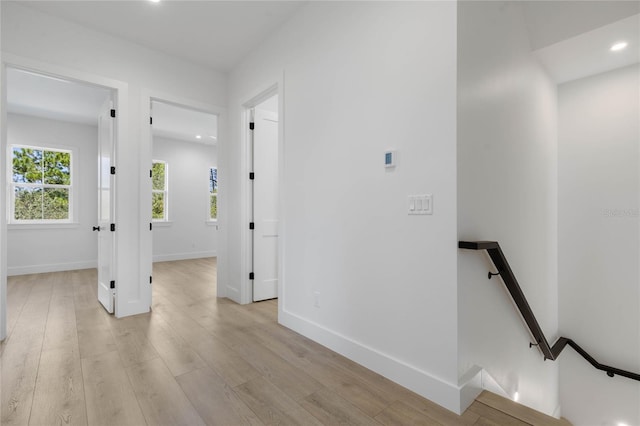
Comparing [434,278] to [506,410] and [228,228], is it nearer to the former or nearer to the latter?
[506,410]

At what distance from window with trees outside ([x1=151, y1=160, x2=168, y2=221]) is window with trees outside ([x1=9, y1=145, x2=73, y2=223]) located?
1449mm

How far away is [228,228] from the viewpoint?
152 inches

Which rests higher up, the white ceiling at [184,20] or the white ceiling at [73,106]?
the white ceiling at [184,20]

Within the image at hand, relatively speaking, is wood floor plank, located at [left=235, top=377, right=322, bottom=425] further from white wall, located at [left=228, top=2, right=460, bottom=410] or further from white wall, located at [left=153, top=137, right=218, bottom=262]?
white wall, located at [left=153, top=137, right=218, bottom=262]

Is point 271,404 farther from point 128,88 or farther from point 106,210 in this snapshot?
point 128,88

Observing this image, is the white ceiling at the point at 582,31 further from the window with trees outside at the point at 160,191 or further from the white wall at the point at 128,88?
the window with trees outside at the point at 160,191

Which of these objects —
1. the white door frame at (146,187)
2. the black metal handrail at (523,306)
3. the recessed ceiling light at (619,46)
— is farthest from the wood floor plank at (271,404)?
the recessed ceiling light at (619,46)

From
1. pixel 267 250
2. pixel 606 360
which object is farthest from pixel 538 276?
pixel 267 250

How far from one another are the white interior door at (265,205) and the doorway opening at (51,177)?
2702mm

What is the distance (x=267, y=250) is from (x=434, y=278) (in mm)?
2386

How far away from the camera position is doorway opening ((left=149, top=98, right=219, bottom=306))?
6598 mm

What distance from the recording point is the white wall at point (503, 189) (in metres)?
1.74

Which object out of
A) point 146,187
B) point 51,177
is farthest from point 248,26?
point 51,177

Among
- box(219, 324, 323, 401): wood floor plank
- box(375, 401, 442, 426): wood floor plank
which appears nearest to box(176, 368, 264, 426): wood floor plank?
box(219, 324, 323, 401): wood floor plank
